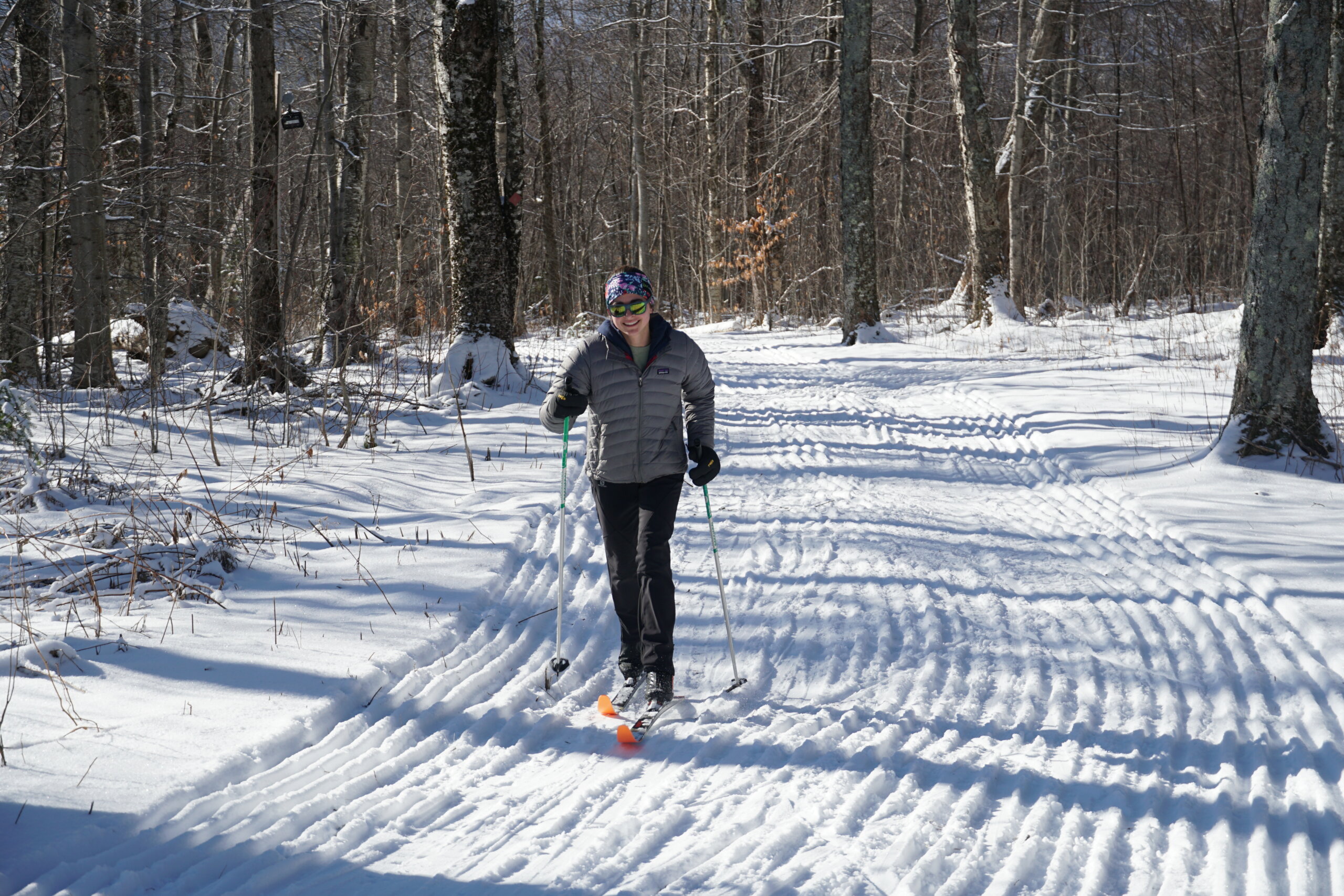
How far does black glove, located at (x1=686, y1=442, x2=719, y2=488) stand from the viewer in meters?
4.67

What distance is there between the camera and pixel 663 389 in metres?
4.68

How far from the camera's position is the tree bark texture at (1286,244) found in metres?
7.59

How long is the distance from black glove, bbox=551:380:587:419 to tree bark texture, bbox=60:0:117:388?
7852 millimetres

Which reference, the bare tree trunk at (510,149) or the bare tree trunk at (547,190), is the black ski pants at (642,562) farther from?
the bare tree trunk at (547,190)

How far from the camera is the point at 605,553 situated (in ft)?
19.6

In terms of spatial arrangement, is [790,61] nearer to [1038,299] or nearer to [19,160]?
[1038,299]

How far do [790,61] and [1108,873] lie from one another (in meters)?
33.6

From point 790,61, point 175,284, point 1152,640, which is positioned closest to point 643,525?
point 1152,640

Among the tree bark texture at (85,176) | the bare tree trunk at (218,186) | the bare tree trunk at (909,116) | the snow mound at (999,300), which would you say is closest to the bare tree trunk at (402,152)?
the bare tree trunk at (218,186)

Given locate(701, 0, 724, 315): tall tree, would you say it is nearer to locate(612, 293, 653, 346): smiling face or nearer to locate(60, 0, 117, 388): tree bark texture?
locate(60, 0, 117, 388): tree bark texture

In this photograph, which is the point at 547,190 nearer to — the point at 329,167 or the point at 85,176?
the point at 329,167

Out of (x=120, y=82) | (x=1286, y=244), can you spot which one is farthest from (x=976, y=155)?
(x=120, y=82)

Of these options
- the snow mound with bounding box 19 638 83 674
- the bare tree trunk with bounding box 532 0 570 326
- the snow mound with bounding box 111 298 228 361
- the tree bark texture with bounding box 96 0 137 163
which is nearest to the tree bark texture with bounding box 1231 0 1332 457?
the snow mound with bounding box 19 638 83 674

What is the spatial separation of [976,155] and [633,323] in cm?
1586
